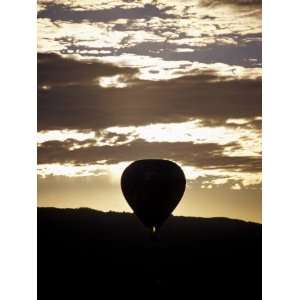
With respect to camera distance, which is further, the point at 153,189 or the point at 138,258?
the point at 138,258

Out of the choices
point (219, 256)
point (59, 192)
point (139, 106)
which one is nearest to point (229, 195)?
point (139, 106)

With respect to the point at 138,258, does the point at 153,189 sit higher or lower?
higher

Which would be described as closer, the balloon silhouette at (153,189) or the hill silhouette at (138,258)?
the hill silhouette at (138,258)

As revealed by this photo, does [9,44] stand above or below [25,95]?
above

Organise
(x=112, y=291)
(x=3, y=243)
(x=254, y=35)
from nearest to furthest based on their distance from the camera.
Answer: (x=3, y=243) < (x=254, y=35) < (x=112, y=291)
